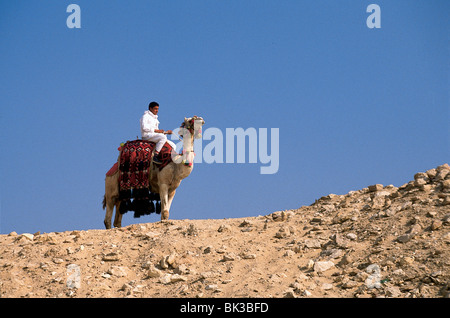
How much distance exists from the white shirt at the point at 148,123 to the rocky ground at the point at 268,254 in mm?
3088

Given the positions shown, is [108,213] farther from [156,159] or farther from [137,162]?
[156,159]

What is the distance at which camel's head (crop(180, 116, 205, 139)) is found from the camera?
645 inches

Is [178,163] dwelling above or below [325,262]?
above

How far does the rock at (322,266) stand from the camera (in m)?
11.7

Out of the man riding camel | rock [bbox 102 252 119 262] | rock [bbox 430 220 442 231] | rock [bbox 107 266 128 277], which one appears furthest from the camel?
rock [bbox 430 220 442 231]

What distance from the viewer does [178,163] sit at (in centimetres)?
1673

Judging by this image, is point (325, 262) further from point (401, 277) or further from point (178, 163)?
point (178, 163)

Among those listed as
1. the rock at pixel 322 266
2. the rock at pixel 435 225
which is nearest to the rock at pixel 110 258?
the rock at pixel 322 266

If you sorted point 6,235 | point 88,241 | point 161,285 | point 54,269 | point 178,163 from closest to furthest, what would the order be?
point 161,285 → point 54,269 → point 88,241 → point 6,235 → point 178,163

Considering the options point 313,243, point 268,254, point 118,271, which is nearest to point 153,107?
point 118,271

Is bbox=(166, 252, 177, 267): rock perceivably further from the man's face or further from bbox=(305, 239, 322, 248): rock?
the man's face

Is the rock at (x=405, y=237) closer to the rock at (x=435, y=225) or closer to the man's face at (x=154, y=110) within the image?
the rock at (x=435, y=225)
